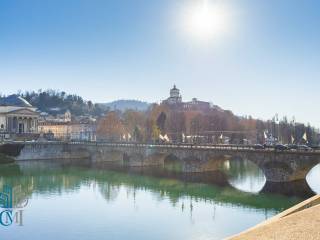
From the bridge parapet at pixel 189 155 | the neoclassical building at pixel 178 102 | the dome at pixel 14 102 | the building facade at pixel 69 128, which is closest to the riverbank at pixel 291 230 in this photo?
the bridge parapet at pixel 189 155

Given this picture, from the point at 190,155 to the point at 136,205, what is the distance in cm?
2239

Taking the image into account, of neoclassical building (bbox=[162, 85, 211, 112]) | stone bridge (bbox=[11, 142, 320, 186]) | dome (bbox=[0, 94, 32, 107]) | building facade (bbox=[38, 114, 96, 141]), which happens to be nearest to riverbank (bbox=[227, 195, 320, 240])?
stone bridge (bbox=[11, 142, 320, 186])

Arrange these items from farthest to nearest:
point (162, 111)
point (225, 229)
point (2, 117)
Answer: point (2, 117), point (162, 111), point (225, 229)

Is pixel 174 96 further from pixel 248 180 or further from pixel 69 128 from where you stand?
pixel 248 180

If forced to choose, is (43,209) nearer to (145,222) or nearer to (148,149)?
(145,222)

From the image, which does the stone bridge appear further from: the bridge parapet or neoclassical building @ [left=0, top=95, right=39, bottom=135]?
neoclassical building @ [left=0, top=95, right=39, bottom=135]

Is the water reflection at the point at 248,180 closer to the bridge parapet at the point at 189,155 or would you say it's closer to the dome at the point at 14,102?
the bridge parapet at the point at 189,155

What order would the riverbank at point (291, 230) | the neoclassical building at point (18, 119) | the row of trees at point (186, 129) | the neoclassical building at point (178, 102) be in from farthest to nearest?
the neoclassical building at point (178, 102) < the neoclassical building at point (18, 119) < the row of trees at point (186, 129) < the riverbank at point (291, 230)

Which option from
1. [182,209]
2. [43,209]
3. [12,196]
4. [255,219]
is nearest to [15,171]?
[12,196]

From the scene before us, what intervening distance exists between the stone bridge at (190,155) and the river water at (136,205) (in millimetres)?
2726

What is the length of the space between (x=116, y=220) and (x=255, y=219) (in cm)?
1043

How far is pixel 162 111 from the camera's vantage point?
10725 centimetres

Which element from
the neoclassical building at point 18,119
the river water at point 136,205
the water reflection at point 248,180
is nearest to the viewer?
the river water at point 136,205

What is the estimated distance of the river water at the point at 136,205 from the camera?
27.3m
